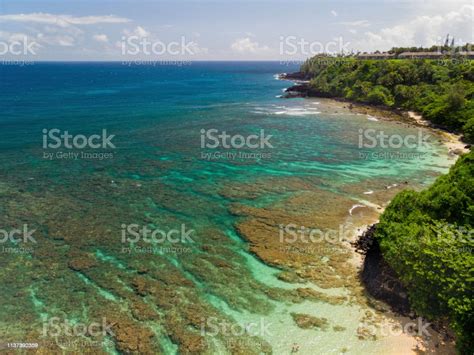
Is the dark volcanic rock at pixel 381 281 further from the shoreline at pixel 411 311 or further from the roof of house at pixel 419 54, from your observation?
the roof of house at pixel 419 54

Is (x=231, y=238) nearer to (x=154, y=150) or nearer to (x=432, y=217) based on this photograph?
(x=432, y=217)

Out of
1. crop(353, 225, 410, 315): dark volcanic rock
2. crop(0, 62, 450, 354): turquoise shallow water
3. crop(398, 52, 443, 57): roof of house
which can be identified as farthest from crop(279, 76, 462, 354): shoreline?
crop(398, 52, 443, 57): roof of house

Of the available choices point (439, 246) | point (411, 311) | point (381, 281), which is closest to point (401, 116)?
point (381, 281)

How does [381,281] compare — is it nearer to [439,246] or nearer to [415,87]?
[439,246]

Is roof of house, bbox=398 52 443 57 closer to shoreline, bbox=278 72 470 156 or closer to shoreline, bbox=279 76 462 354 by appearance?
shoreline, bbox=278 72 470 156

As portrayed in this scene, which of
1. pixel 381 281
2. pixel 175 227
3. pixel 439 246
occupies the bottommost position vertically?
pixel 381 281

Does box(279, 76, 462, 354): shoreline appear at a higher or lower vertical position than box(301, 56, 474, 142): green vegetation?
lower

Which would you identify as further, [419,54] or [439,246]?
[419,54]

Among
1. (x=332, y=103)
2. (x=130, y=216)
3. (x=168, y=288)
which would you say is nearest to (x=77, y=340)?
(x=168, y=288)
